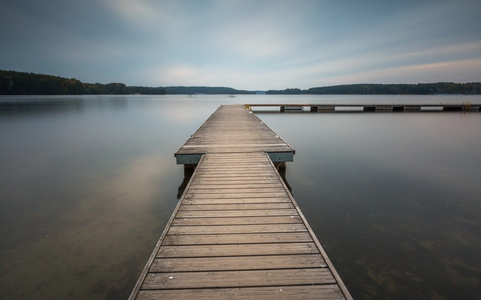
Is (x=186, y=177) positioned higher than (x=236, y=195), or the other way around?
(x=236, y=195)

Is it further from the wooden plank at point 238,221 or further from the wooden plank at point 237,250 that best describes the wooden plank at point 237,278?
the wooden plank at point 238,221

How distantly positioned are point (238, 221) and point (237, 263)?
0.92m

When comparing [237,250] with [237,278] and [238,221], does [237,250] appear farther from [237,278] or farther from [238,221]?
[238,221]

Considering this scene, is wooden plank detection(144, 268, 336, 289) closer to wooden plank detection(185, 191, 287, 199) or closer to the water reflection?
wooden plank detection(185, 191, 287, 199)

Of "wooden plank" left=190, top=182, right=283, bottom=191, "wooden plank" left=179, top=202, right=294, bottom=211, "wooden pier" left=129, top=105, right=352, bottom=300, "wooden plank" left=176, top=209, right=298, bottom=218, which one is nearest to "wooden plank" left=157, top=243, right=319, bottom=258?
"wooden pier" left=129, top=105, right=352, bottom=300

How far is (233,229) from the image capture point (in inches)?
129

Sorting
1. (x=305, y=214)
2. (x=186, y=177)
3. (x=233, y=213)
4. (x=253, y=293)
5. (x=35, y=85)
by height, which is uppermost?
(x=35, y=85)

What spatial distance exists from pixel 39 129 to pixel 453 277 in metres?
26.5

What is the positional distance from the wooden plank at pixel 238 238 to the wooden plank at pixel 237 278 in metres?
0.52

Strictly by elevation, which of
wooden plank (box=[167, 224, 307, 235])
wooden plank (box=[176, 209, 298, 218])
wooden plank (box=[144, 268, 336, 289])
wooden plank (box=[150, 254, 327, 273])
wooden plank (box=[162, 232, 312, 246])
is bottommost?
wooden plank (box=[144, 268, 336, 289])

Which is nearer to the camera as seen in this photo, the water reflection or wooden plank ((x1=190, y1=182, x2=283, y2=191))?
wooden plank ((x1=190, y1=182, x2=283, y2=191))

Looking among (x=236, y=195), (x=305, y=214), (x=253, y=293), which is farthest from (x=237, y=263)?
(x=305, y=214)

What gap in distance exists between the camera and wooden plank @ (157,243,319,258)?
275 centimetres

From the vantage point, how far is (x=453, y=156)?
38.5 ft
